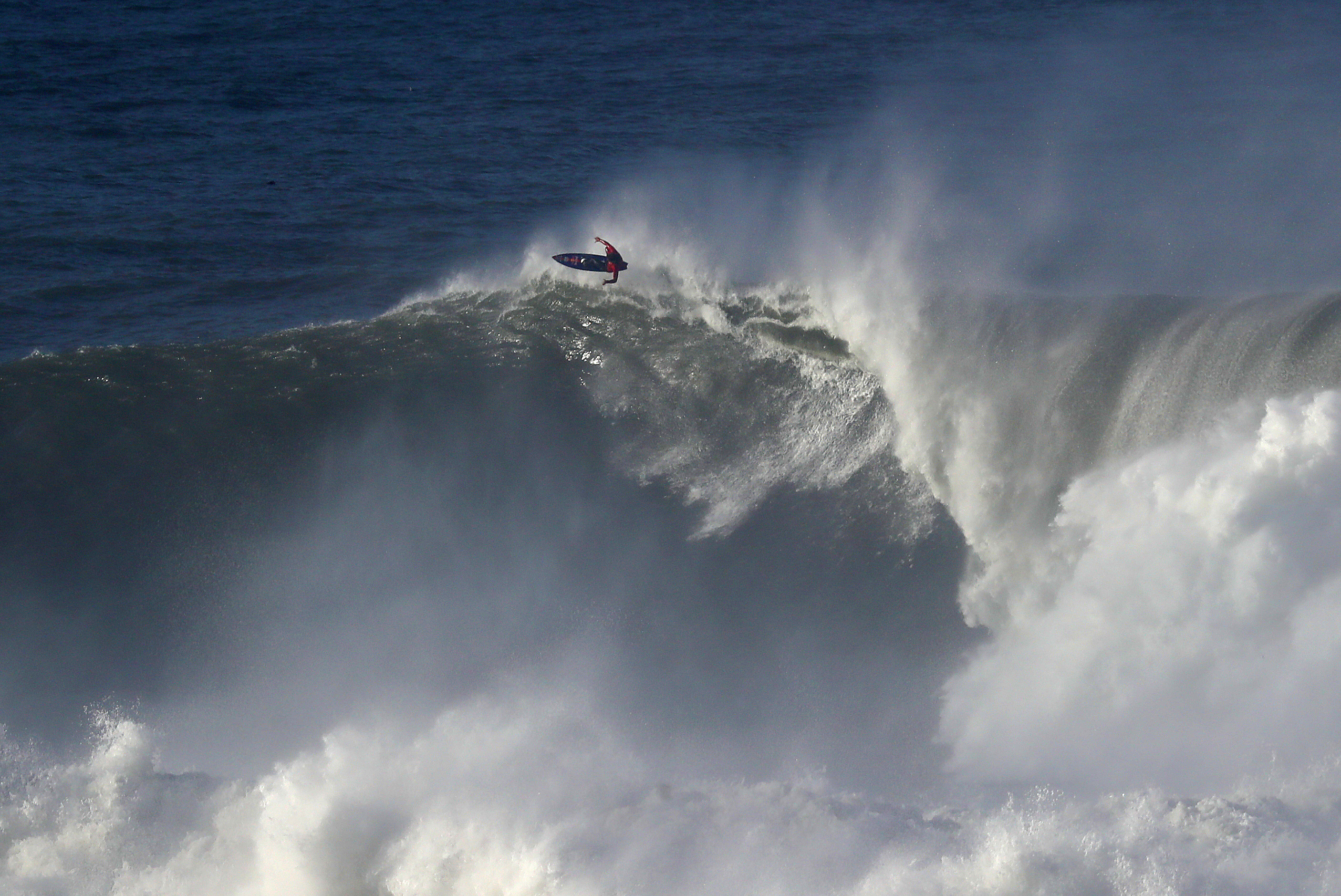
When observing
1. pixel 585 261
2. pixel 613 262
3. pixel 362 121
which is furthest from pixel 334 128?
pixel 613 262

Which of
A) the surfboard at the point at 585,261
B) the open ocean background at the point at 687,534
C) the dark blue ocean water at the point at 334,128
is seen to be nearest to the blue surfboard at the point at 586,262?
the surfboard at the point at 585,261

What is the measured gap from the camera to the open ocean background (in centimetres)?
1214

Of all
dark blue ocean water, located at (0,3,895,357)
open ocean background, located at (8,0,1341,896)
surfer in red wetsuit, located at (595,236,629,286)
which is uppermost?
dark blue ocean water, located at (0,3,895,357)

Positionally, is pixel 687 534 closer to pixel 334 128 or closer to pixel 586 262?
pixel 586 262

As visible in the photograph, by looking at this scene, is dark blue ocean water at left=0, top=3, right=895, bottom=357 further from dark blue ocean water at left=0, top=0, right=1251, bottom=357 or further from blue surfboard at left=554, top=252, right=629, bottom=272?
blue surfboard at left=554, top=252, right=629, bottom=272

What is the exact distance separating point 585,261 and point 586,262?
Answer: 23mm

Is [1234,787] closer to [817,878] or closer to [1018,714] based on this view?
[1018,714]

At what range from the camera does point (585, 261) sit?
60.7ft

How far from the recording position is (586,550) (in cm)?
1611

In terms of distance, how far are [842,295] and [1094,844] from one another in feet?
30.4

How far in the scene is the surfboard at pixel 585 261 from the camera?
18469 mm

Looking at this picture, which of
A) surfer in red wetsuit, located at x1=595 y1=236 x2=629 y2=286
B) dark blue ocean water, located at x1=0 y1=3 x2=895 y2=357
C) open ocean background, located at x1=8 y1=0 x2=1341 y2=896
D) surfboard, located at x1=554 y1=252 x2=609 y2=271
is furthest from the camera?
dark blue ocean water, located at x1=0 y1=3 x2=895 y2=357

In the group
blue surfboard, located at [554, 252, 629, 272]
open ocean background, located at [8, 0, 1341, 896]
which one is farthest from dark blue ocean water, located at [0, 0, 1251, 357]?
blue surfboard, located at [554, 252, 629, 272]

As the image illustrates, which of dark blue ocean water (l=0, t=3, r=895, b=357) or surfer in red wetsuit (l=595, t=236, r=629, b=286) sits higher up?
dark blue ocean water (l=0, t=3, r=895, b=357)
